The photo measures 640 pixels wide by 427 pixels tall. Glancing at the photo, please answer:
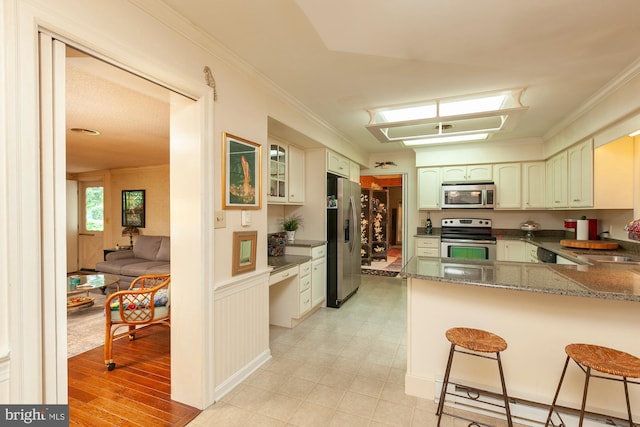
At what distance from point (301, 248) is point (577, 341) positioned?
262cm

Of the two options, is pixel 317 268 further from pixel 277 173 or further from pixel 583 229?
pixel 583 229

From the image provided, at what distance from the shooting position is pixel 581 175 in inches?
134

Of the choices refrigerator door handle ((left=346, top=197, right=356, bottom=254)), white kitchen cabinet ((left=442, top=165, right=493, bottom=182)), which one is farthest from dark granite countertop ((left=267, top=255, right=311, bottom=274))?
white kitchen cabinet ((left=442, top=165, right=493, bottom=182))

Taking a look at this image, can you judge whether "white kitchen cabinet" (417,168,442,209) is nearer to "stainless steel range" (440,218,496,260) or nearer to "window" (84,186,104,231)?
"stainless steel range" (440,218,496,260)

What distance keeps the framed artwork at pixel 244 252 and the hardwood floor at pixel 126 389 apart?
3.10 ft

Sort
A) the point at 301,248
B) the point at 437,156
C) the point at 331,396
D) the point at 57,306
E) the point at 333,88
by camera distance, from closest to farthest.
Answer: the point at 57,306 < the point at 331,396 < the point at 333,88 < the point at 301,248 < the point at 437,156

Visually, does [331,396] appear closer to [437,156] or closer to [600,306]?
[600,306]

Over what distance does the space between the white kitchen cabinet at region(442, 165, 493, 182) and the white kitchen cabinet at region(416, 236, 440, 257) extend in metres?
1.00

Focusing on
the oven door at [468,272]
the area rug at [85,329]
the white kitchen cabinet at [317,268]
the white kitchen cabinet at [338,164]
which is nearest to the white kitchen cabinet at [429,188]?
the white kitchen cabinet at [338,164]

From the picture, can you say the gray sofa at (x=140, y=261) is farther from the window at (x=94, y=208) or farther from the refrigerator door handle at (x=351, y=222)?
the refrigerator door handle at (x=351, y=222)

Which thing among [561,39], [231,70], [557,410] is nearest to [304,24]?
[231,70]

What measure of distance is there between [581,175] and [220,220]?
3866 millimetres

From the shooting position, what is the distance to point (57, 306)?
1.24 metres

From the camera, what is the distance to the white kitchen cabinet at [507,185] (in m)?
4.64
